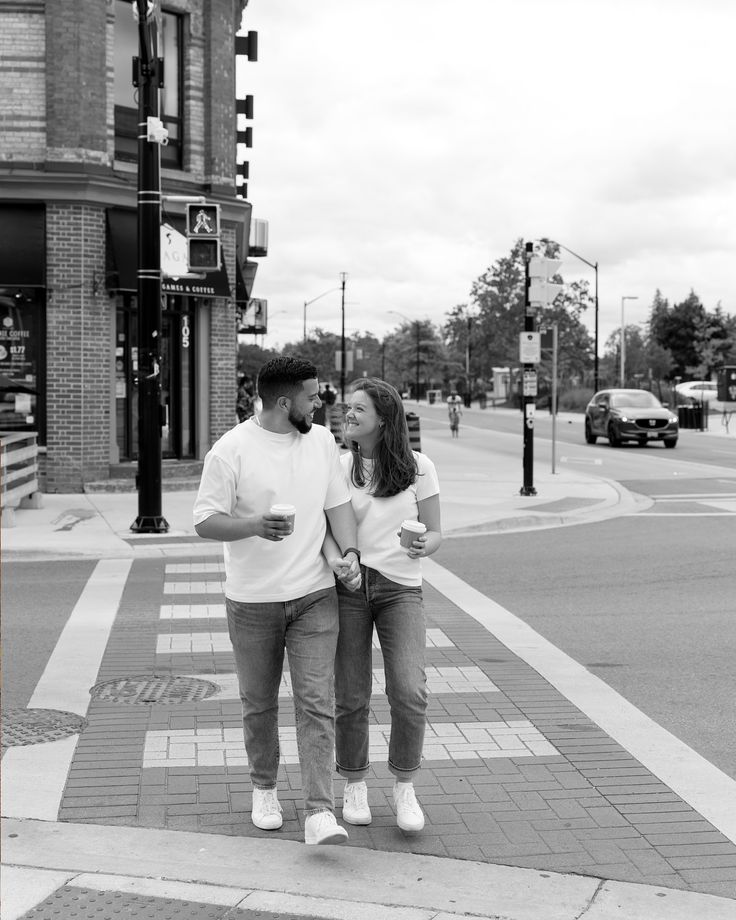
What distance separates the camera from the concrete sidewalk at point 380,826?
401cm

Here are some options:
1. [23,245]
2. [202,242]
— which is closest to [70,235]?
[23,245]

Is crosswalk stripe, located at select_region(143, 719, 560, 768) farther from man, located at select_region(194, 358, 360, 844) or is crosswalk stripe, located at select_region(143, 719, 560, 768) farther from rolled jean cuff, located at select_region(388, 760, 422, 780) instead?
man, located at select_region(194, 358, 360, 844)

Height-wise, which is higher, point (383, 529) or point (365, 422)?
point (365, 422)

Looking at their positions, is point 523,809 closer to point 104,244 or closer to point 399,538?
point 399,538

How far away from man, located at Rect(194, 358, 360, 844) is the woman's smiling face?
123mm

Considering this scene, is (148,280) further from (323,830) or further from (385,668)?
(323,830)

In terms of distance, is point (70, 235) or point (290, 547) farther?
point (70, 235)

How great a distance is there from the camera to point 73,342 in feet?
59.7

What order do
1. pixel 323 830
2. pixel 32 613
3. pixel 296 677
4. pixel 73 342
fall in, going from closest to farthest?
pixel 323 830 → pixel 296 677 → pixel 32 613 → pixel 73 342

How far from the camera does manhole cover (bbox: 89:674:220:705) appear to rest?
6738 mm

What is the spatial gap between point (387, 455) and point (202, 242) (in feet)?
33.9

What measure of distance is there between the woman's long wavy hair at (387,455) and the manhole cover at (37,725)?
2363mm

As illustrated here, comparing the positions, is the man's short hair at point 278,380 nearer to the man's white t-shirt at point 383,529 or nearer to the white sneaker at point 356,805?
the man's white t-shirt at point 383,529

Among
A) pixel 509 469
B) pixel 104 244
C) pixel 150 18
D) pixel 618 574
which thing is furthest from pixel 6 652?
pixel 509 469
